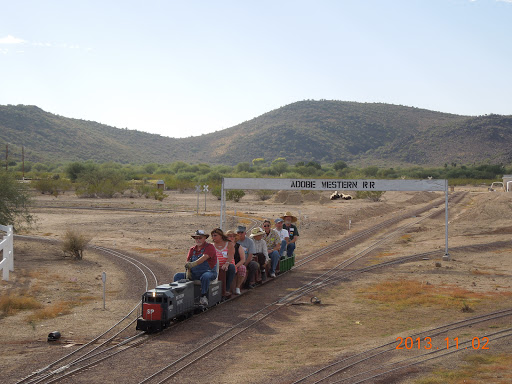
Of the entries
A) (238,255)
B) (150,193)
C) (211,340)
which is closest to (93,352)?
(211,340)

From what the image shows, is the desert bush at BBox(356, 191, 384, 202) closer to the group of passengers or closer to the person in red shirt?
the group of passengers

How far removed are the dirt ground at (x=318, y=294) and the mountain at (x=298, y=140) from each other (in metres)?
106

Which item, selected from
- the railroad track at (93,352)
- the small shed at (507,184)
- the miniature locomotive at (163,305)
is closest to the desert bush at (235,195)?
the small shed at (507,184)

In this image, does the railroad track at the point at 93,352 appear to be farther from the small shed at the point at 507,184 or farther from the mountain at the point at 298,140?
the mountain at the point at 298,140

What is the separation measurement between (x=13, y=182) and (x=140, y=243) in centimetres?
710

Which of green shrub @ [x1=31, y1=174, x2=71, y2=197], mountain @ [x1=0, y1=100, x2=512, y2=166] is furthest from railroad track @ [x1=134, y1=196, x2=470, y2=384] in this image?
mountain @ [x1=0, y1=100, x2=512, y2=166]

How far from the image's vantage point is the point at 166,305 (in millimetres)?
11859

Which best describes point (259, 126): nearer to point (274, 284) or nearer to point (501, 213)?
point (501, 213)

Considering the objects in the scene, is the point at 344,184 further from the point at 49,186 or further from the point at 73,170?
the point at 73,170

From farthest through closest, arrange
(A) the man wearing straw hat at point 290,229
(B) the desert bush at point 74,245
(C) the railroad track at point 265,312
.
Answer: (B) the desert bush at point 74,245
(A) the man wearing straw hat at point 290,229
(C) the railroad track at point 265,312

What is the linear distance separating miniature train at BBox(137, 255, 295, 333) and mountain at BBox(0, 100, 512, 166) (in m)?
123

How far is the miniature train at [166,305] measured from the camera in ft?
38.8

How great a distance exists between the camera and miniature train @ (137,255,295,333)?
466 inches
